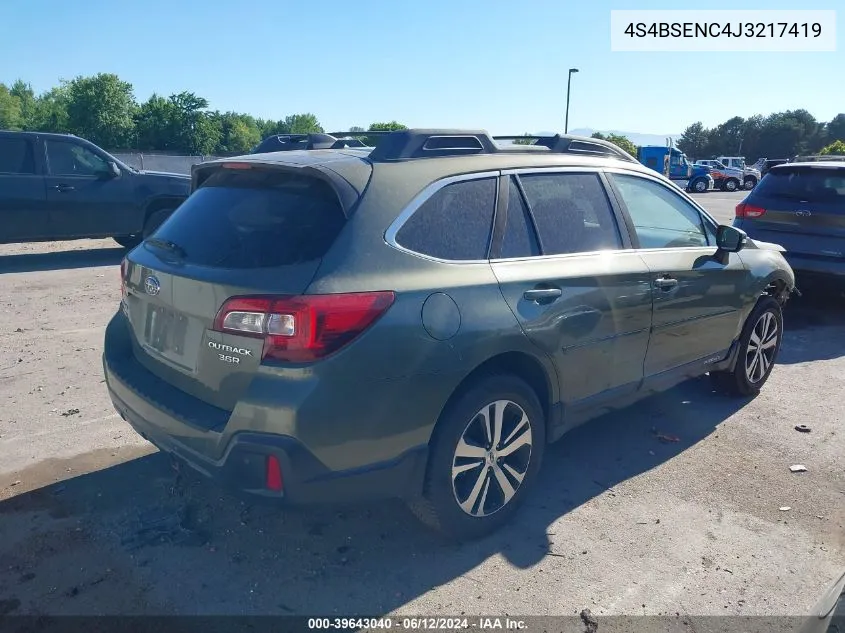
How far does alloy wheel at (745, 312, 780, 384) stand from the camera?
502 centimetres

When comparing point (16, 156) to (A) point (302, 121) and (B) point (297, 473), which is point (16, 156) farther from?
(A) point (302, 121)

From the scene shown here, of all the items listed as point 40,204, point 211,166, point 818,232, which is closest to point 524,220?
point 211,166

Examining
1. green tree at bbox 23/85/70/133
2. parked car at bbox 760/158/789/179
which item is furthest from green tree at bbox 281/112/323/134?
parked car at bbox 760/158/789/179

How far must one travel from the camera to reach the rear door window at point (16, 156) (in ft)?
31.4

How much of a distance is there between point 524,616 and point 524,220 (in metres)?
1.82

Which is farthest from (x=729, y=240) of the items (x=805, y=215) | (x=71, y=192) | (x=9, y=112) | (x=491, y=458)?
(x=9, y=112)

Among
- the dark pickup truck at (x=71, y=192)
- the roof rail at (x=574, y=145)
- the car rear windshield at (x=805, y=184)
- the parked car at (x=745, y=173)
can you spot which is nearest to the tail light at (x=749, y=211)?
the car rear windshield at (x=805, y=184)

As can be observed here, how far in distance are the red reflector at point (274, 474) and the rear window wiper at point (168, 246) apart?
1058mm

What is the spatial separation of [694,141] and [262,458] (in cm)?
10060

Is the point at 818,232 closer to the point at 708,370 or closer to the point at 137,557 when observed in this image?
the point at 708,370

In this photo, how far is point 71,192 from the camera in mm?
9977

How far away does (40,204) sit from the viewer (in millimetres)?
9742

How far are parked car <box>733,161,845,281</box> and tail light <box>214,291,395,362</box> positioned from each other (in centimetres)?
657

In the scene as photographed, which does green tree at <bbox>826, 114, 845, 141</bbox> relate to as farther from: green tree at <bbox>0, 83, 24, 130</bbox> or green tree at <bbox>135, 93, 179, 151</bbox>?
green tree at <bbox>0, 83, 24, 130</bbox>
